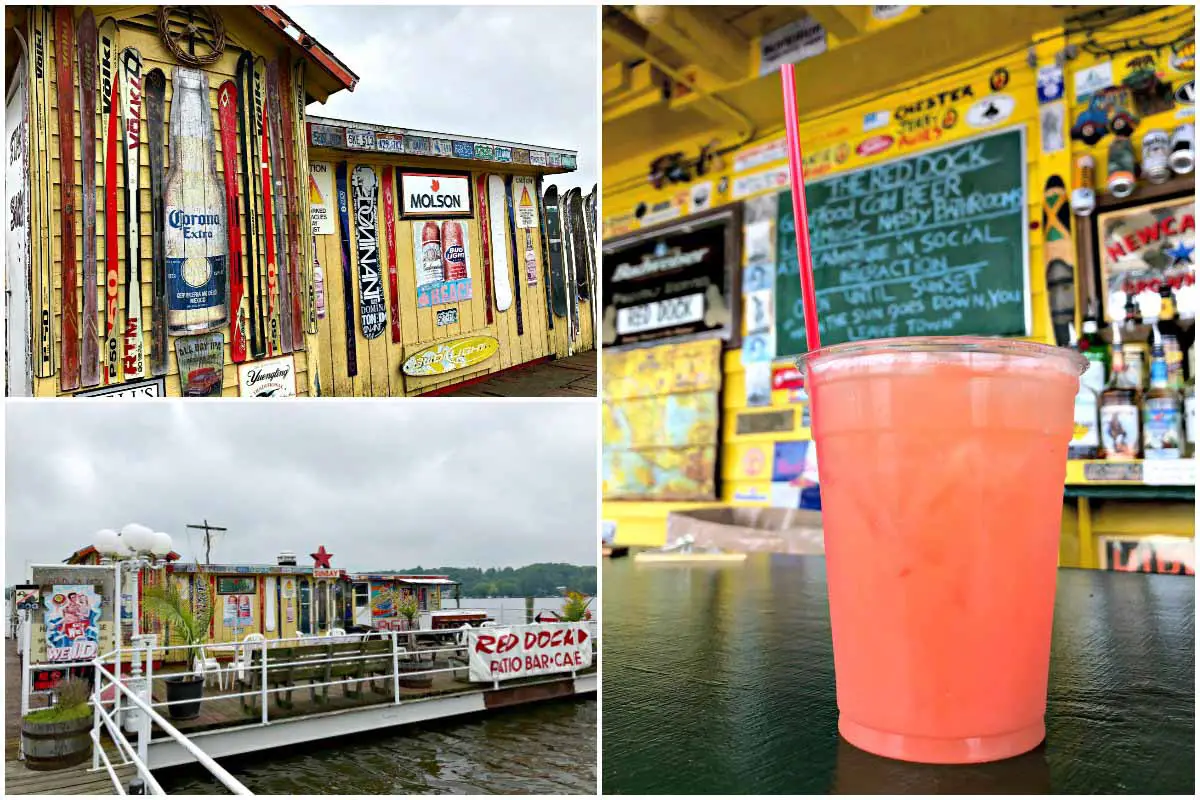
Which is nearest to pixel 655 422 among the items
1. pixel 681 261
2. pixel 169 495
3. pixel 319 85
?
pixel 681 261

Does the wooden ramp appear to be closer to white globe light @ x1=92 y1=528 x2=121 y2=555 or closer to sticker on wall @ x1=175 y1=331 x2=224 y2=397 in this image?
white globe light @ x1=92 y1=528 x2=121 y2=555

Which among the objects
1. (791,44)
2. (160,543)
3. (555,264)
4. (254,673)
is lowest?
(254,673)

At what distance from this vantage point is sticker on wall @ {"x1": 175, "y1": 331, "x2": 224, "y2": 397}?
2.82 ft

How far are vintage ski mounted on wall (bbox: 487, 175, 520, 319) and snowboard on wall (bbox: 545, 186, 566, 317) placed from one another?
0.05 metres

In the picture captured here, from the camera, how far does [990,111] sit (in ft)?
7.58

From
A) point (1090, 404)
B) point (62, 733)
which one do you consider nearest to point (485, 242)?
point (1090, 404)

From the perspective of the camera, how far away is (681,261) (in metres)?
3.06

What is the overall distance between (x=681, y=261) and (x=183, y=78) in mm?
2308

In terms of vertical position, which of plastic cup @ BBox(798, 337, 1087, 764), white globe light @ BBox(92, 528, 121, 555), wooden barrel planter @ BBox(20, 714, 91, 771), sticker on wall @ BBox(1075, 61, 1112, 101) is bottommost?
wooden barrel planter @ BBox(20, 714, 91, 771)

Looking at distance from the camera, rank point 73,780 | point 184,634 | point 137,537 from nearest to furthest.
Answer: point 137,537
point 73,780
point 184,634

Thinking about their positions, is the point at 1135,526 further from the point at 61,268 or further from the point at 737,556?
the point at 61,268

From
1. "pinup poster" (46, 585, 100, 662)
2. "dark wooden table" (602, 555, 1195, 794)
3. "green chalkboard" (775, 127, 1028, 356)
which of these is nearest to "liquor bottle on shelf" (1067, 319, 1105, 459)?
"green chalkboard" (775, 127, 1028, 356)

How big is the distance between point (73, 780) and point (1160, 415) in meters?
3.88

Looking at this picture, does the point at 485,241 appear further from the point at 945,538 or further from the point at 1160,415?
the point at 1160,415
